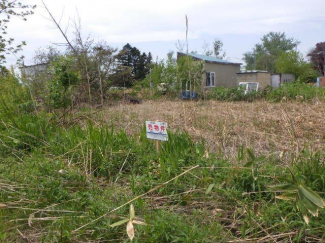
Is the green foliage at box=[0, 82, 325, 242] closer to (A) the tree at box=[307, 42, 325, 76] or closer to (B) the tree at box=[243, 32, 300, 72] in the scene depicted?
(A) the tree at box=[307, 42, 325, 76]

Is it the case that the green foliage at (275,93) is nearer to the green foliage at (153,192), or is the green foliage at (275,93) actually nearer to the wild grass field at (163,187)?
the wild grass field at (163,187)

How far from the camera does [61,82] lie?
5.20m

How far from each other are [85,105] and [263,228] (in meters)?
4.59

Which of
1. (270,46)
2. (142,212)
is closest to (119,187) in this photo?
(142,212)

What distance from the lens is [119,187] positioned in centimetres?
297

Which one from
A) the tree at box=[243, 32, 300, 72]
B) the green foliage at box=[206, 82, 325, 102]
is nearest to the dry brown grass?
the green foliage at box=[206, 82, 325, 102]

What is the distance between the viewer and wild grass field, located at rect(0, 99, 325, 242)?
7.12ft

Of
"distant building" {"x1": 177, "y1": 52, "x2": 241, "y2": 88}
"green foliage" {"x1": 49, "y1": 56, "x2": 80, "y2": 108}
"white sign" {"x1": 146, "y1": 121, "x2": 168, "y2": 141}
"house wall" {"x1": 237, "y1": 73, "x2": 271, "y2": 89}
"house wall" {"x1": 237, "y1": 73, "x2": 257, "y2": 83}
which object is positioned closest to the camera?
"white sign" {"x1": 146, "y1": 121, "x2": 168, "y2": 141}

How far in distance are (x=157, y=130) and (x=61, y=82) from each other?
8.18ft

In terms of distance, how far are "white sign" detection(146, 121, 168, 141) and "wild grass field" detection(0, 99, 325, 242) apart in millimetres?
151

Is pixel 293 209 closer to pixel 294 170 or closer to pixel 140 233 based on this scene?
pixel 294 170

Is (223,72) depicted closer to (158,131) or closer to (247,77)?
(247,77)

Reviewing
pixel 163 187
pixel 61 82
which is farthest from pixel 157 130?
pixel 61 82

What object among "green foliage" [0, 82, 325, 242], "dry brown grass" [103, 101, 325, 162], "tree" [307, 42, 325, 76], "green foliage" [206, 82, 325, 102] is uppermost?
"tree" [307, 42, 325, 76]
